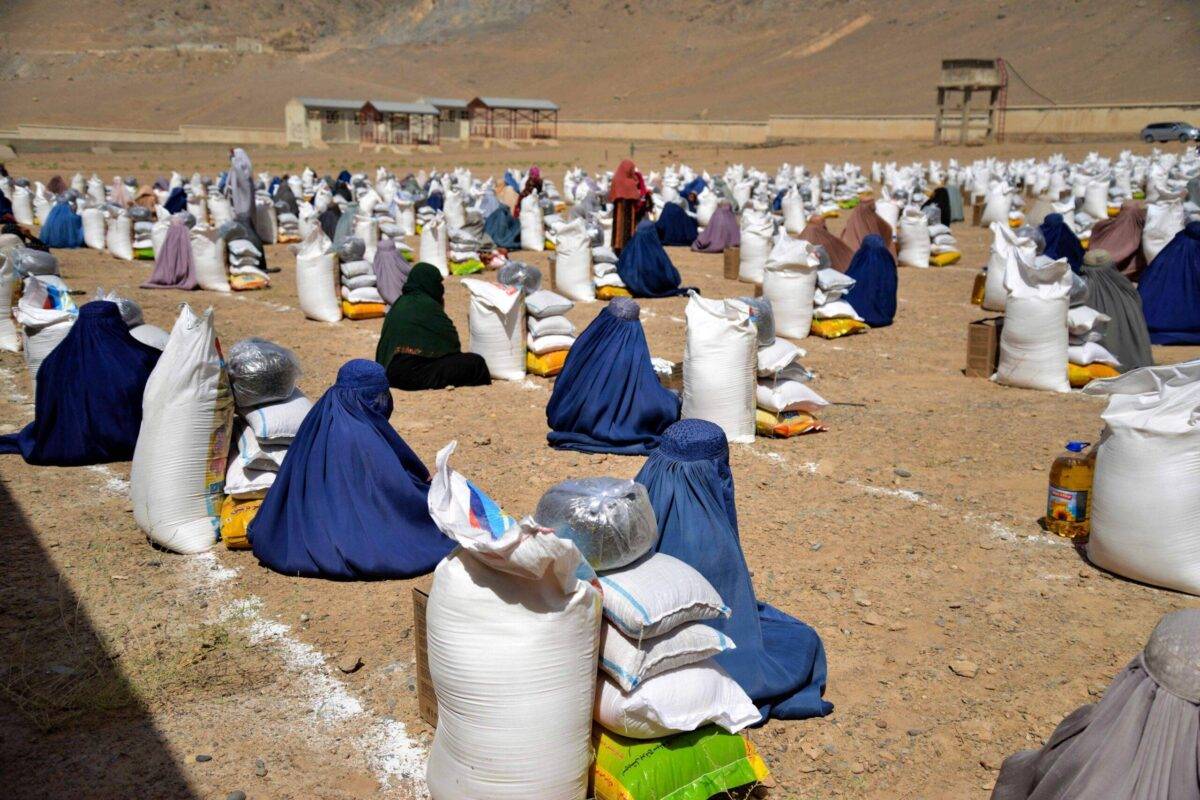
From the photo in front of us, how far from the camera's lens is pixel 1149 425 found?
160 inches

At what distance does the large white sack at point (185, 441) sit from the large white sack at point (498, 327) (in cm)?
318

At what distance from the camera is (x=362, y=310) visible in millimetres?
10023

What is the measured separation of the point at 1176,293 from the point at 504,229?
9273 mm

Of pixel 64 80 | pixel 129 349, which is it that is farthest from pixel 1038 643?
pixel 64 80

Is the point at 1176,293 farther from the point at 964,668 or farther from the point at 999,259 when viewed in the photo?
the point at 964,668

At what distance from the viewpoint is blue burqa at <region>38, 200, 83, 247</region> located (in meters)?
15.3

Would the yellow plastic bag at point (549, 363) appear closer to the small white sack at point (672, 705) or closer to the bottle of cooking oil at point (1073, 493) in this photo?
the bottle of cooking oil at point (1073, 493)

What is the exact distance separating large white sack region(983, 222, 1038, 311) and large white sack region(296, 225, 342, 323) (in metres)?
6.08

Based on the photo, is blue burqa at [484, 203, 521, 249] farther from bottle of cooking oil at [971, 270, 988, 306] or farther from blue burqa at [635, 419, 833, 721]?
blue burqa at [635, 419, 833, 721]

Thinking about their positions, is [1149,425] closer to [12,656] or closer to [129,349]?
[12,656]

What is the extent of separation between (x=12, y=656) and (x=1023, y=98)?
48.3m

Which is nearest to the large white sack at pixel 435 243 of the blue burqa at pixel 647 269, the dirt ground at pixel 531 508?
the blue burqa at pixel 647 269

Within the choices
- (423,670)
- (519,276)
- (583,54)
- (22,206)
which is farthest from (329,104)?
(423,670)

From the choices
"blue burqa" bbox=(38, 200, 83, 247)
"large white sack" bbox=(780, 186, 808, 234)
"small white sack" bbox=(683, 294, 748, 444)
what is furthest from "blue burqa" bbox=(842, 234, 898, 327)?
"blue burqa" bbox=(38, 200, 83, 247)
